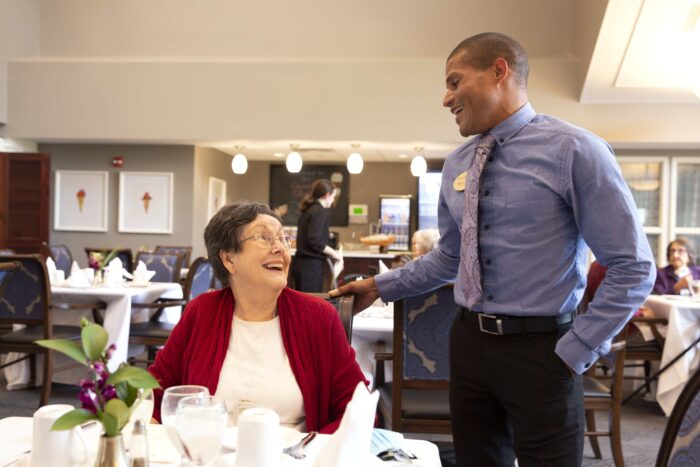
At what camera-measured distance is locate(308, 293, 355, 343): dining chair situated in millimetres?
1991

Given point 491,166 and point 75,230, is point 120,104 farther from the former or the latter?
point 491,166

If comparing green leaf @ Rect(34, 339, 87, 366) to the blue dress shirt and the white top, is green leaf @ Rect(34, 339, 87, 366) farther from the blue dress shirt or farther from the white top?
the blue dress shirt

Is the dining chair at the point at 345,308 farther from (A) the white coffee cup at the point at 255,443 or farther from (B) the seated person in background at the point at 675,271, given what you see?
(B) the seated person in background at the point at 675,271

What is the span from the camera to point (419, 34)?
893 cm

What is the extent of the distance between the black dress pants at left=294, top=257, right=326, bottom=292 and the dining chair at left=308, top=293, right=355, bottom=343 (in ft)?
14.6

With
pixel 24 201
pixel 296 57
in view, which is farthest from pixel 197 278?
pixel 24 201

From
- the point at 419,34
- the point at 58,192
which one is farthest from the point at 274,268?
the point at 58,192

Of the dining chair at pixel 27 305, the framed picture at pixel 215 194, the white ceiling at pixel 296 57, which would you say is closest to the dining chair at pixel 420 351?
the dining chair at pixel 27 305

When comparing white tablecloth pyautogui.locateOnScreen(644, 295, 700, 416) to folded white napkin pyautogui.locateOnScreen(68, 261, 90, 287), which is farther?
folded white napkin pyautogui.locateOnScreen(68, 261, 90, 287)

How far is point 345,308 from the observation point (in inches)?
79.7

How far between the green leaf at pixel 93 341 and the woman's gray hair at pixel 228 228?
89cm

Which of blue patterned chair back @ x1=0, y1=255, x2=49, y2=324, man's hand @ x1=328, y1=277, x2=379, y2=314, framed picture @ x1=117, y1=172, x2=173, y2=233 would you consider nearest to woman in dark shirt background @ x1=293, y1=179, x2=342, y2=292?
blue patterned chair back @ x1=0, y1=255, x2=49, y2=324

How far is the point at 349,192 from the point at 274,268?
10.1 metres

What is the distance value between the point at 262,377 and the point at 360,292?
1.64 feet
